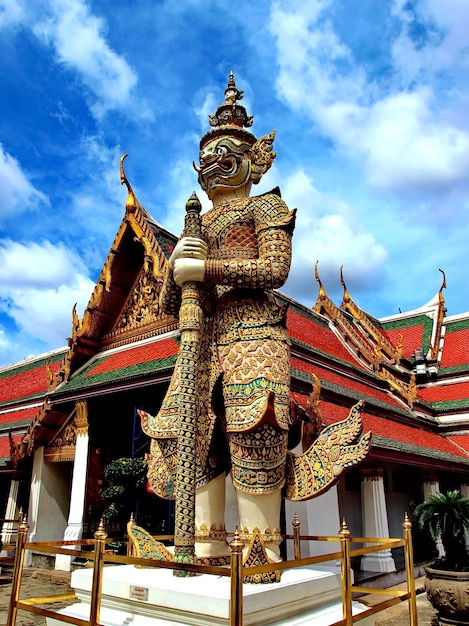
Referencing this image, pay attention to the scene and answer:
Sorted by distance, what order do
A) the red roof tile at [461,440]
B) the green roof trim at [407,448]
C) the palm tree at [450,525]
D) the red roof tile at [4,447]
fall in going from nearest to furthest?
the palm tree at [450,525] → the green roof trim at [407,448] → the red roof tile at [4,447] → the red roof tile at [461,440]

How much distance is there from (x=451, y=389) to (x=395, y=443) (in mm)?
6602

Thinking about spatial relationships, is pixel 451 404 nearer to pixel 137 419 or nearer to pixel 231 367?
pixel 137 419

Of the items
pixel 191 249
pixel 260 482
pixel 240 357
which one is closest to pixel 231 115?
pixel 191 249

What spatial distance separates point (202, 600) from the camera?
239cm

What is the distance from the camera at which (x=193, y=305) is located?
3201 mm

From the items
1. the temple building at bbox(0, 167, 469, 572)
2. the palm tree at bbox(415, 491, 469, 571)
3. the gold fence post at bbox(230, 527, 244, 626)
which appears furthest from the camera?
the temple building at bbox(0, 167, 469, 572)

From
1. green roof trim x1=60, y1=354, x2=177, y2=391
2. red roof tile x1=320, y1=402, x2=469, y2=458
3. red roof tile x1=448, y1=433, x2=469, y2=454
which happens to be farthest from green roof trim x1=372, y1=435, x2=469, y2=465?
green roof trim x1=60, y1=354, x2=177, y2=391

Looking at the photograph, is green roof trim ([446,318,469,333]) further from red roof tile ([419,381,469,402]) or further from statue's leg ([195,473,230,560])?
statue's leg ([195,473,230,560])

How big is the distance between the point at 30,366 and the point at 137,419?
8096 mm

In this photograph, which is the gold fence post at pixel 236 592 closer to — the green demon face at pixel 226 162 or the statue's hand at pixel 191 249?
the statue's hand at pixel 191 249

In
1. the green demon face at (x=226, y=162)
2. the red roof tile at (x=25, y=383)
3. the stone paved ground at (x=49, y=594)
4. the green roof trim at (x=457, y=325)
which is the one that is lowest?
the stone paved ground at (x=49, y=594)

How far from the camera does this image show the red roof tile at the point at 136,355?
7.18 m

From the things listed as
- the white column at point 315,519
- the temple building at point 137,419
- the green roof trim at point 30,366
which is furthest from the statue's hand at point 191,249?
the green roof trim at point 30,366

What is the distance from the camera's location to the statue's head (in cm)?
376
